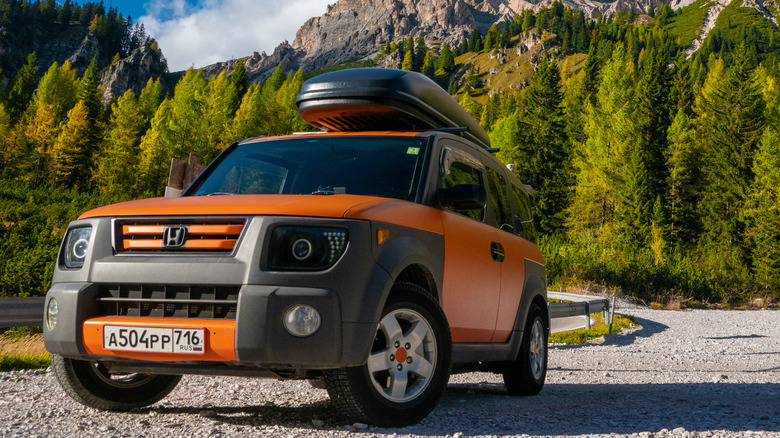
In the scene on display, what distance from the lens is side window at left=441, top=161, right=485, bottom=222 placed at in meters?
5.02

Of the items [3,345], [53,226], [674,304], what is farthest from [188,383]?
[53,226]

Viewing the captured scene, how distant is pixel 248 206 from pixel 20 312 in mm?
4690

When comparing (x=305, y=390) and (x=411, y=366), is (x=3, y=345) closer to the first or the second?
(x=305, y=390)

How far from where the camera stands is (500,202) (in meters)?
6.23

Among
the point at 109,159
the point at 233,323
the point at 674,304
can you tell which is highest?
the point at 109,159

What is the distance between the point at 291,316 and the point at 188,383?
3534 mm

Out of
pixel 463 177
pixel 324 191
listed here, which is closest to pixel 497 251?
pixel 463 177

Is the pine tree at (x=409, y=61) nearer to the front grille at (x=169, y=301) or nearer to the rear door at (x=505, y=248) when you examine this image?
the rear door at (x=505, y=248)

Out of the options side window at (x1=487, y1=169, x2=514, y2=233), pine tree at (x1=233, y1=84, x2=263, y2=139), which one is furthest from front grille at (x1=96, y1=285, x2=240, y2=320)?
pine tree at (x1=233, y1=84, x2=263, y2=139)

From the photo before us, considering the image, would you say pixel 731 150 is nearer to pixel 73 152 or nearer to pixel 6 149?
pixel 73 152

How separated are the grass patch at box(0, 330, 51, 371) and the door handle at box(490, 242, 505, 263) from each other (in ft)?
16.9

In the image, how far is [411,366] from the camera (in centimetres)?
408

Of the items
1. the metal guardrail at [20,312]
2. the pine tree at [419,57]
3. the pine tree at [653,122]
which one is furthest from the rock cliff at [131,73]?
the metal guardrail at [20,312]

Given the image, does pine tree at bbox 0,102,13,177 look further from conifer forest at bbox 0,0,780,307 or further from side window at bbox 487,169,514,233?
side window at bbox 487,169,514,233
